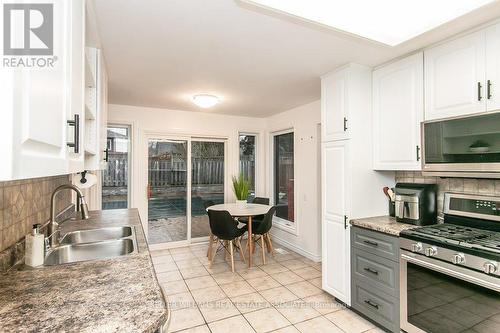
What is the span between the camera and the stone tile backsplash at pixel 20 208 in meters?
1.19

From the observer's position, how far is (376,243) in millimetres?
2250

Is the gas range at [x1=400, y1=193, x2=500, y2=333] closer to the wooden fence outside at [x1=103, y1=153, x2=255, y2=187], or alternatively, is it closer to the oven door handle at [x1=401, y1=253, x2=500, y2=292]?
the oven door handle at [x1=401, y1=253, x2=500, y2=292]

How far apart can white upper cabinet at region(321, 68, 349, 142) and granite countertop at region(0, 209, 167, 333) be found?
207cm

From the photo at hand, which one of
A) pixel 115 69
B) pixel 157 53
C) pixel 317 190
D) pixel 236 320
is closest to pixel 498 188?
pixel 317 190

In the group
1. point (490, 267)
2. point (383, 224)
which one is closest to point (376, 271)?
point (383, 224)

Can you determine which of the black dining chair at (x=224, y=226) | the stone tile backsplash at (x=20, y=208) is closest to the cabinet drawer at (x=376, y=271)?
the black dining chair at (x=224, y=226)

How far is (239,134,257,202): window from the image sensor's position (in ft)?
17.0

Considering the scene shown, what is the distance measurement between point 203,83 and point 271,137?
2298 millimetres

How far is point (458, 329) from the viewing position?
1706 mm

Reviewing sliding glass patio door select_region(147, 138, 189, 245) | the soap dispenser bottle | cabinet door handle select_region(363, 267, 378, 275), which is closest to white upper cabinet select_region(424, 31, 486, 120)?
cabinet door handle select_region(363, 267, 378, 275)

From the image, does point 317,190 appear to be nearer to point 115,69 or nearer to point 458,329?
point 458,329

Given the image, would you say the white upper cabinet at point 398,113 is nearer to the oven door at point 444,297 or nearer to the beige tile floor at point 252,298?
the oven door at point 444,297

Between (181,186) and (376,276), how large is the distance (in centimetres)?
342

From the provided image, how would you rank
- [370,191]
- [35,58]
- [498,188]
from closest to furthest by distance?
[35,58]
[498,188]
[370,191]
